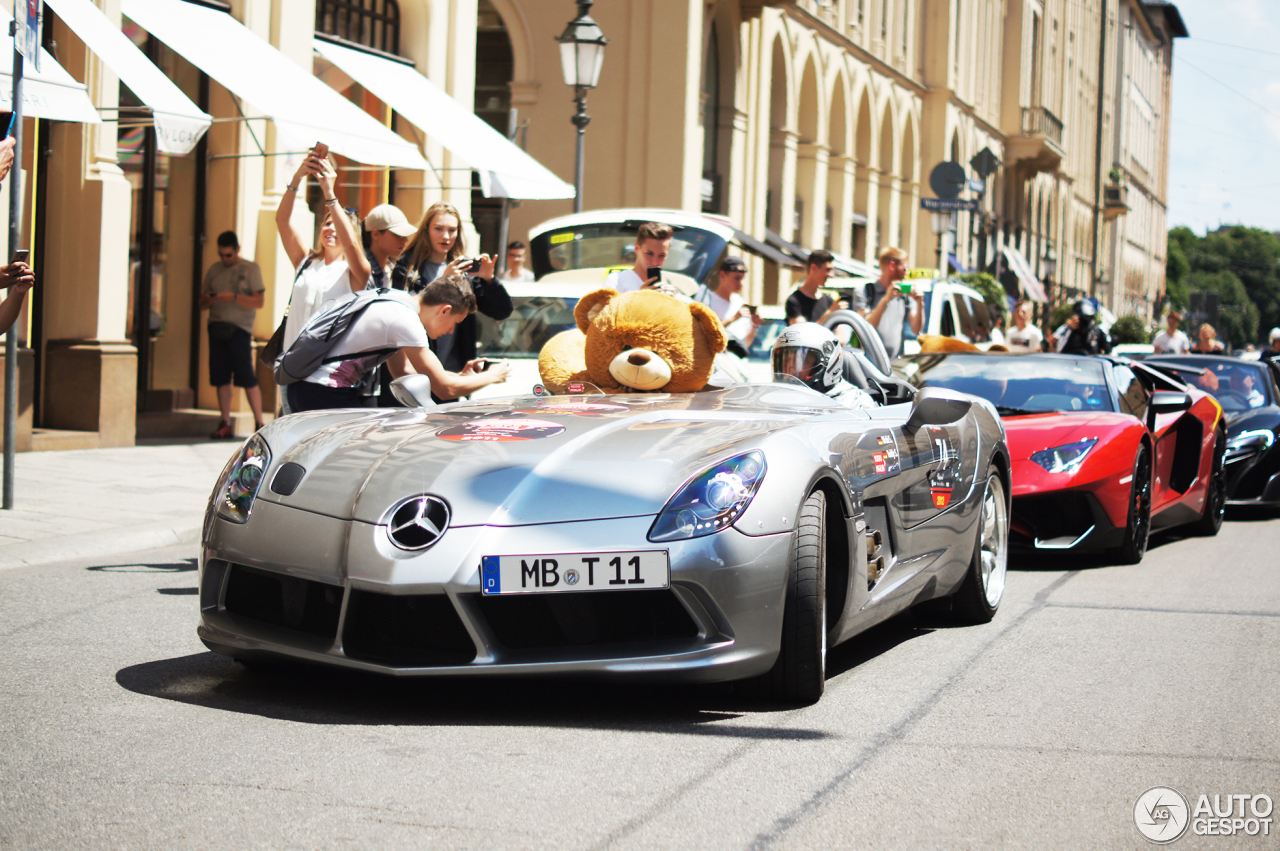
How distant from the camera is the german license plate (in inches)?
168

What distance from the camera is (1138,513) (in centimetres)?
889

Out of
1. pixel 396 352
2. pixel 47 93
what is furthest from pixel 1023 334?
pixel 396 352

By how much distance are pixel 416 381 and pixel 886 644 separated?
2.02 meters

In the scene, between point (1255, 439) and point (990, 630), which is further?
point (1255, 439)

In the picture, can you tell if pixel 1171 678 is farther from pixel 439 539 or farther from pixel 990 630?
pixel 439 539

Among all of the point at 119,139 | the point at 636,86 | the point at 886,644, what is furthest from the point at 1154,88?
the point at 886,644

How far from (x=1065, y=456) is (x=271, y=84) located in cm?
743

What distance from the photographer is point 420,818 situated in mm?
3508

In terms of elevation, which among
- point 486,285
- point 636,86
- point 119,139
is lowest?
point 486,285

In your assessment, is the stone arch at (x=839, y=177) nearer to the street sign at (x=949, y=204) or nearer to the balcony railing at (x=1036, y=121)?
the street sign at (x=949, y=204)

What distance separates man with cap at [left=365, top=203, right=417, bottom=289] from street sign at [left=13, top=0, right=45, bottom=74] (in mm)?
2652

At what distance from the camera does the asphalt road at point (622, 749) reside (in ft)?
11.5

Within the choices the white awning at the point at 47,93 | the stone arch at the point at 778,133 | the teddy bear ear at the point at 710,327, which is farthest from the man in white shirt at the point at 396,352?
the stone arch at the point at 778,133

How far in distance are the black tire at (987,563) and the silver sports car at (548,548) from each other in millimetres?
1407
